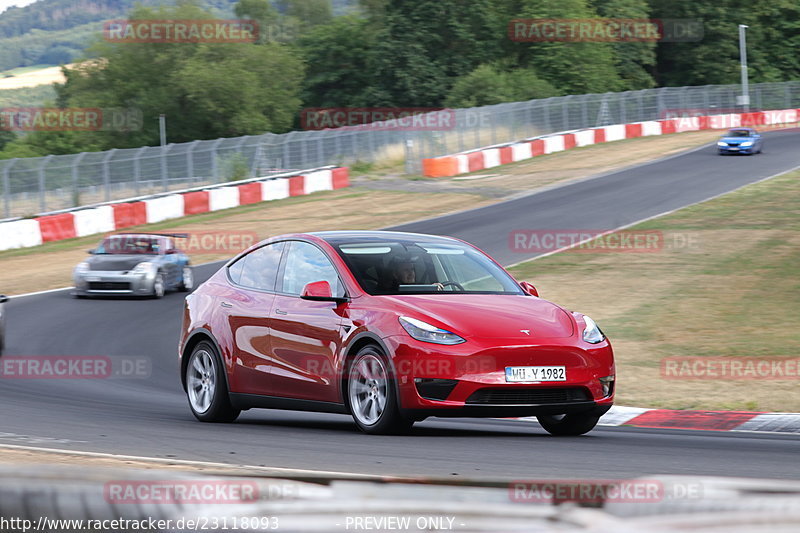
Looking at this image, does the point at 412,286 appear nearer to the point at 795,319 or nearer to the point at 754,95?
the point at 795,319

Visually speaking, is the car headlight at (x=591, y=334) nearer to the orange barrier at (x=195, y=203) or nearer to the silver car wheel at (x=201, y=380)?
the silver car wheel at (x=201, y=380)

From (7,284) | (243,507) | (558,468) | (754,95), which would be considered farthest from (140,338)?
(754,95)

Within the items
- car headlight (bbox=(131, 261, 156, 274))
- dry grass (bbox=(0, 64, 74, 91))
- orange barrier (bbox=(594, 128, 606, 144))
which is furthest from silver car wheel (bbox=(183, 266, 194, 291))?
dry grass (bbox=(0, 64, 74, 91))

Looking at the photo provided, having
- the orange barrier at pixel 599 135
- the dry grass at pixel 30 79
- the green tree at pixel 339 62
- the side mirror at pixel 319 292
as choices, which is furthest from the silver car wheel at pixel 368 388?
the dry grass at pixel 30 79

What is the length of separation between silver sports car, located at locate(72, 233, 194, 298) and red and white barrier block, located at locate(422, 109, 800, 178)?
22.6 m

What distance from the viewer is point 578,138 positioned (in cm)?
5259

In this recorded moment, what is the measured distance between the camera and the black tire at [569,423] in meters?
8.61

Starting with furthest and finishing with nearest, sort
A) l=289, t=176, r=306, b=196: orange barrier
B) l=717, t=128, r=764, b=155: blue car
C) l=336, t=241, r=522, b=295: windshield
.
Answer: l=717, t=128, r=764, b=155: blue car
l=289, t=176, r=306, b=196: orange barrier
l=336, t=241, r=522, b=295: windshield

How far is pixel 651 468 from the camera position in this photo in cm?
669

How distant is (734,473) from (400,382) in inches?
92.3
